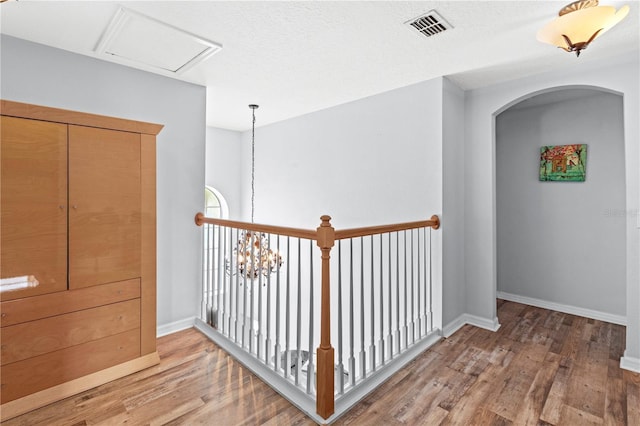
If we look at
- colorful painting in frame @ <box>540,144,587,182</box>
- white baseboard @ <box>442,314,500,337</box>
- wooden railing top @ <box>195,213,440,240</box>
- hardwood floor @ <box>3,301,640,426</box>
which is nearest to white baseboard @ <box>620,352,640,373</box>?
hardwood floor @ <box>3,301,640,426</box>

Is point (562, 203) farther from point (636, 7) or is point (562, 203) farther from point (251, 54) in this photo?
point (251, 54)

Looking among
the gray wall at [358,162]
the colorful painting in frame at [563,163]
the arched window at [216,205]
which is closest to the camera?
the gray wall at [358,162]

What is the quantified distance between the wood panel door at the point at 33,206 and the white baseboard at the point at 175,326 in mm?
1193

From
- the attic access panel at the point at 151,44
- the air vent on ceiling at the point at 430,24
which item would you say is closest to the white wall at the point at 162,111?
the attic access panel at the point at 151,44

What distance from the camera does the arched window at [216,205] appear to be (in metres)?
5.58

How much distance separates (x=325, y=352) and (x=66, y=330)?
1674 millimetres

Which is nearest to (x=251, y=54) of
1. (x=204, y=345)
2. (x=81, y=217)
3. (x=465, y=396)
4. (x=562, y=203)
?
(x=81, y=217)

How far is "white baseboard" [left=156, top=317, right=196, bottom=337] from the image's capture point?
3.00 metres

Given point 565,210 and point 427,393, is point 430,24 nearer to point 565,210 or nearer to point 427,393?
point 427,393

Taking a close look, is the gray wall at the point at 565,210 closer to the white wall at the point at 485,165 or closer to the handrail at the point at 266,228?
the white wall at the point at 485,165

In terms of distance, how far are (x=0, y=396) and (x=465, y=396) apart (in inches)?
112

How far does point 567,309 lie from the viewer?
3.71 meters

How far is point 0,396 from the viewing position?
1790 millimetres

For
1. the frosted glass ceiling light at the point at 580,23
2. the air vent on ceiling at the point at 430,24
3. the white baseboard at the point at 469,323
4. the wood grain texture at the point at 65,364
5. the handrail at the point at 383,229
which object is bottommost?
the white baseboard at the point at 469,323
